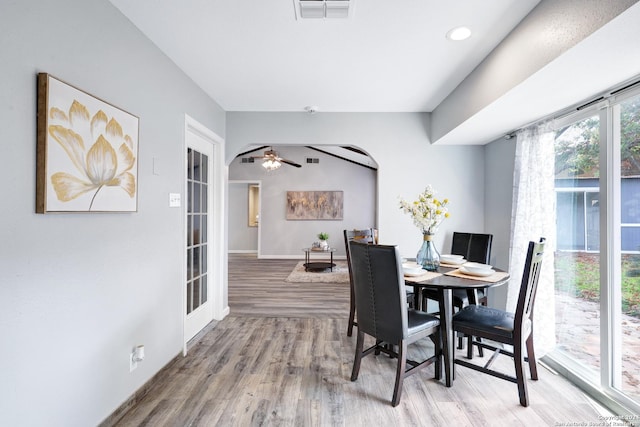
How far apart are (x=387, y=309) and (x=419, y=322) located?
0.29 m

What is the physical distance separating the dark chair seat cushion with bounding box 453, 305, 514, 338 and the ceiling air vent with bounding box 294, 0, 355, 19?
2.21 m

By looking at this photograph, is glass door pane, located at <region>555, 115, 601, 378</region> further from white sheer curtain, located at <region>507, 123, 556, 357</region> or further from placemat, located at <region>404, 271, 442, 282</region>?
placemat, located at <region>404, 271, 442, 282</region>

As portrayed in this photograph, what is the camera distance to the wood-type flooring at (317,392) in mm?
1862

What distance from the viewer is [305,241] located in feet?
27.3

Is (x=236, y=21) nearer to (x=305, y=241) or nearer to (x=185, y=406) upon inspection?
(x=185, y=406)

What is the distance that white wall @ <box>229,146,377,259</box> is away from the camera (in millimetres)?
8312

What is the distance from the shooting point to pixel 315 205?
8.31 metres

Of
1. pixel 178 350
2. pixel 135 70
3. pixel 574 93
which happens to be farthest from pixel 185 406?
pixel 574 93

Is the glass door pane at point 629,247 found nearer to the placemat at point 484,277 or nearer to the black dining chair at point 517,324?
the black dining chair at point 517,324

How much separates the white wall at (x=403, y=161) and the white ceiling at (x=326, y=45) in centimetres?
46

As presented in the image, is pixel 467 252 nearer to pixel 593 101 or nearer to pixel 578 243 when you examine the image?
pixel 578 243

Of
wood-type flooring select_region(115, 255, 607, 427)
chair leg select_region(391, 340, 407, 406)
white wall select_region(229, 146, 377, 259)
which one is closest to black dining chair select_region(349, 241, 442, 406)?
chair leg select_region(391, 340, 407, 406)

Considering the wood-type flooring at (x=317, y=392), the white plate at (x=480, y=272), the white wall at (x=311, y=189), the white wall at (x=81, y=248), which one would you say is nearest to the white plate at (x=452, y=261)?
the white plate at (x=480, y=272)

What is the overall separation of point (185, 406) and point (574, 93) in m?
3.36
